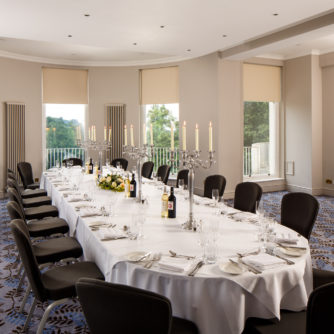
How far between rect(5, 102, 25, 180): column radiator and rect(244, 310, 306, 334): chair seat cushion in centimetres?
827

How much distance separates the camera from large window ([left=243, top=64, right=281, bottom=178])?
371 inches

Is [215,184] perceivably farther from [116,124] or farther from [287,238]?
[116,124]

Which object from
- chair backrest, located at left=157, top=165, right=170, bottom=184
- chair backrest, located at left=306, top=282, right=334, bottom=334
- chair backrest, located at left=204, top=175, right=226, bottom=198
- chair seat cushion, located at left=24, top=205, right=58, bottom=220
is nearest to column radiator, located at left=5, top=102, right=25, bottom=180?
chair backrest, located at left=157, top=165, right=170, bottom=184

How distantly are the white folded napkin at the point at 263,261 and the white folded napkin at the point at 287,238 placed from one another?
0.35m

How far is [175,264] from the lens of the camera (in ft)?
6.91

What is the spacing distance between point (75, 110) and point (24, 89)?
4.83ft

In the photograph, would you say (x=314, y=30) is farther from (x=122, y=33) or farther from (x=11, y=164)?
(x=11, y=164)

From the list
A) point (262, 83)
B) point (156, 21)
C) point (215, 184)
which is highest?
point (156, 21)

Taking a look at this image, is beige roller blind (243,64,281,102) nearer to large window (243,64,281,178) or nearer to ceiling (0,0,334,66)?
large window (243,64,281,178)

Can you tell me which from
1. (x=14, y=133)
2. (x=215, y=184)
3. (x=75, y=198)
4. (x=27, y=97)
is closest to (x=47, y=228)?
(x=75, y=198)

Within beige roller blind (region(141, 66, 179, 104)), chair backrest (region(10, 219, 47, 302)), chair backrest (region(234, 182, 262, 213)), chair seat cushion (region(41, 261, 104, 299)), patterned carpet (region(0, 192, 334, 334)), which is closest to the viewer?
chair backrest (region(10, 219, 47, 302))

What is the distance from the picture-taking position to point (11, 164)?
902 centimetres

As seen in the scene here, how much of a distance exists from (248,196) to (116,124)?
6535 millimetres

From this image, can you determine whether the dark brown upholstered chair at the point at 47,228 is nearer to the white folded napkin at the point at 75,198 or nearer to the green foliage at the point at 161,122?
the white folded napkin at the point at 75,198
